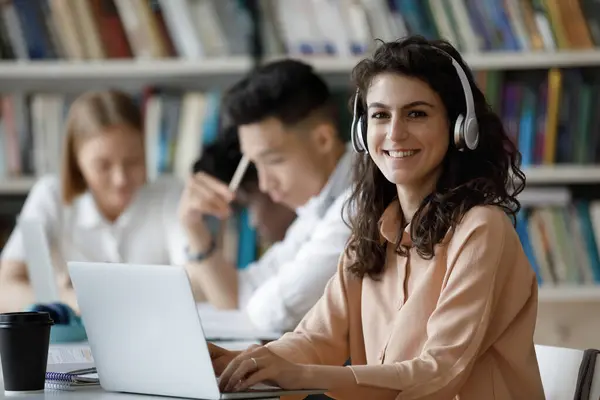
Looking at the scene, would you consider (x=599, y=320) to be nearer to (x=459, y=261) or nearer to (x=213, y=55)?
(x=213, y=55)

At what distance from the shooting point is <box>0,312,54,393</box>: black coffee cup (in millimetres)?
1247

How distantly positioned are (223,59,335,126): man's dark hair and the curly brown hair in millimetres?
946

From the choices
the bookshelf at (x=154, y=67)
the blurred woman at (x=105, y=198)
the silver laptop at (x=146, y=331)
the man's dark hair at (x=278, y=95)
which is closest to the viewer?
the silver laptop at (x=146, y=331)

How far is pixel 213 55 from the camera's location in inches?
125

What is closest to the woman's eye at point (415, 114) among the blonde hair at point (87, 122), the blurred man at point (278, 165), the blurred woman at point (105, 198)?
the blurred man at point (278, 165)

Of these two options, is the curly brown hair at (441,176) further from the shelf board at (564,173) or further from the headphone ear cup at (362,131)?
the shelf board at (564,173)

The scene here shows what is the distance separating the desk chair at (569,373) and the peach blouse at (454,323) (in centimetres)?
6

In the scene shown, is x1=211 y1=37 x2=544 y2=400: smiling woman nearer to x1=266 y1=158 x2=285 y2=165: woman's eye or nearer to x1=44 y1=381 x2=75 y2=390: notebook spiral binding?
x1=44 y1=381 x2=75 y2=390: notebook spiral binding

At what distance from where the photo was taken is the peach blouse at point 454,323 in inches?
49.0

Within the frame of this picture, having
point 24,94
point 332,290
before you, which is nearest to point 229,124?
point 24,94

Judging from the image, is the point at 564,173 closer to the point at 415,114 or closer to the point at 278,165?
the point at 278,165

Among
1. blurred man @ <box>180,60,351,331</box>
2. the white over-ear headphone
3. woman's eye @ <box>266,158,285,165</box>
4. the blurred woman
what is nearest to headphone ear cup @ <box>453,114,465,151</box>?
the white over-ear headphone

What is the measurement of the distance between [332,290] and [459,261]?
10.6 inches

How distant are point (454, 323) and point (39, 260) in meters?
1.11
